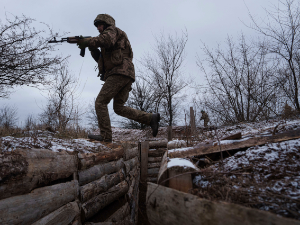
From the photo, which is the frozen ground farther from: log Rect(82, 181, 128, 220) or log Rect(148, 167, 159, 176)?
log Rect(148, 167, 159, 176)

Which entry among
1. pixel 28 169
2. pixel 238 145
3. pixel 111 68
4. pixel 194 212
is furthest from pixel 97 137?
pixel 194 212

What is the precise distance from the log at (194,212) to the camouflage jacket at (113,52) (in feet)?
8.73

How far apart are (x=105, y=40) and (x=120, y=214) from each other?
2630 mm

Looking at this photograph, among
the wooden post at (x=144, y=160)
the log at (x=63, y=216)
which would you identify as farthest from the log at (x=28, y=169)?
the wooden post at (x=144, y=160)

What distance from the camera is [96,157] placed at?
2.15 m

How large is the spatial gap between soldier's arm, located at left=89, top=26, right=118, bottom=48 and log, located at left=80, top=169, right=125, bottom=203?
2.07 meters

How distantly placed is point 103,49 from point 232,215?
3468 mm

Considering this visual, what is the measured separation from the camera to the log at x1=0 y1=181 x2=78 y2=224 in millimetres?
1096

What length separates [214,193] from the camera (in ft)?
3.63

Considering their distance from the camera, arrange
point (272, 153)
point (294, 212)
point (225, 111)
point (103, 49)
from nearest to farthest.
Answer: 1. point (294, 212)
2. point (272, 153)
3. point (103, 49)
4. point (225, 111)

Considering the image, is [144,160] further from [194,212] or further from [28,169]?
[194,212]

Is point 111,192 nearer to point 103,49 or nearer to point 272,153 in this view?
point 272,153

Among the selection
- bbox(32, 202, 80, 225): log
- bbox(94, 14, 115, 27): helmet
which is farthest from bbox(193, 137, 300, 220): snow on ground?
bbox(94, 14, 115, 27): helmet

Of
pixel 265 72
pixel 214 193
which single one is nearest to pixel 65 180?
pixel 214 193
